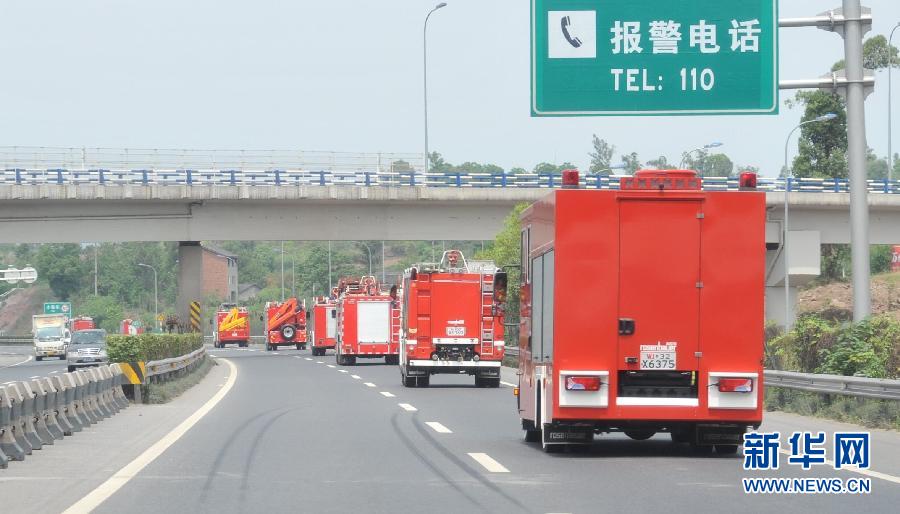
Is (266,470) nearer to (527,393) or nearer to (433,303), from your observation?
(527,393)

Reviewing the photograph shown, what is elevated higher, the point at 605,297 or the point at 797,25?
the point at 797,25

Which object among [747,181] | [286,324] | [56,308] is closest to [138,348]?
[747,181]

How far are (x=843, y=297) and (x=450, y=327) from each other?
58.4 meters

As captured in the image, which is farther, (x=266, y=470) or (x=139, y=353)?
(x=139, y=353)

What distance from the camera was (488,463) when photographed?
14.7m

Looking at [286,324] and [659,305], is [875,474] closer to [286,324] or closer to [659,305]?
[659,305]

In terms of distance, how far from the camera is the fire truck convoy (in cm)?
9088

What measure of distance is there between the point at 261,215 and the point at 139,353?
3535 cm

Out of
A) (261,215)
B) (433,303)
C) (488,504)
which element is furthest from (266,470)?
(261,215)

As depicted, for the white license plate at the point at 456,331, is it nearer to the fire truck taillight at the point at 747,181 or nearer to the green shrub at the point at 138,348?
the green shrub at the point at 138,348

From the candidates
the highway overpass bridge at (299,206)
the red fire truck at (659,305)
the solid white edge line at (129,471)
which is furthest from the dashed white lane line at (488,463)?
the highway overpass bridge at (299,206)

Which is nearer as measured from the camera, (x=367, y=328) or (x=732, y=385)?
(x=732, y=385)

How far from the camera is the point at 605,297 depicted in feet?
49.5

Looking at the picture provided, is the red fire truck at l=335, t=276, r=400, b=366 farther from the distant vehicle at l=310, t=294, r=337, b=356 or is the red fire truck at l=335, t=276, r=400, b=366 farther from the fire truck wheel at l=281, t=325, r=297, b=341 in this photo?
the fire truck wheel at l=281, t=325, r=297, b=341
